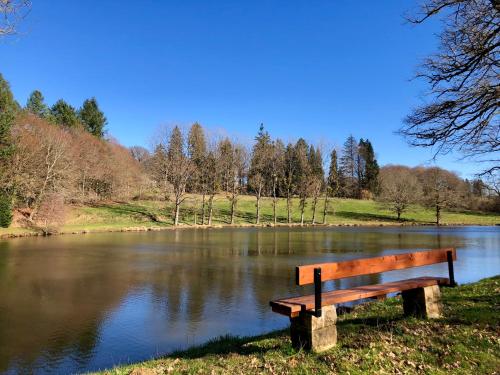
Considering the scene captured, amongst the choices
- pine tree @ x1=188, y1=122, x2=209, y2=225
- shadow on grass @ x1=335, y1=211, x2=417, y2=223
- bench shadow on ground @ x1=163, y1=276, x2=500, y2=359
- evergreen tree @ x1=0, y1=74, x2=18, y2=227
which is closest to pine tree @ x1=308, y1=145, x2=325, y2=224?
shadow on grass @ x1=335, y1=211, x2=417, y2=223

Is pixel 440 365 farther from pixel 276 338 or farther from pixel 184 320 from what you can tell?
pixel 184 320

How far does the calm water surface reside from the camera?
7375 mm

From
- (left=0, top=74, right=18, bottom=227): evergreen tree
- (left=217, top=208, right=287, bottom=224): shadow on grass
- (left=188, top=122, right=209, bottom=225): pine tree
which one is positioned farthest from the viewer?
(left=217, top=208, right=287, bottom=224): shadow on grass

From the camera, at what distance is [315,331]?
5.39 metres

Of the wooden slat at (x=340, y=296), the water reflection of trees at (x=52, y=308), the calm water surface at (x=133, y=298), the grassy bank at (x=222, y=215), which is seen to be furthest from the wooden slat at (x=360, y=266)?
the grassy bank at (x=222, y=215)

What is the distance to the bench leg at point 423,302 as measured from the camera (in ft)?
22.0

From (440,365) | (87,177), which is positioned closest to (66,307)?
(440,365)

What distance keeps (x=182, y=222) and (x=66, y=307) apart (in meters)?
37.0

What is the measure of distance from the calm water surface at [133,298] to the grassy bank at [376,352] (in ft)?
5.70

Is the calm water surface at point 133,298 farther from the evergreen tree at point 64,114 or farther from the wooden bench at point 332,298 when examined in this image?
the evergreen tree at point 64,114

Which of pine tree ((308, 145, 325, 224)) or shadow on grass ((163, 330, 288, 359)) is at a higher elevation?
pine tree ((308, 145, 325, 224))

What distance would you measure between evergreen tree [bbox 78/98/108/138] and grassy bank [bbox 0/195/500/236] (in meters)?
24.9

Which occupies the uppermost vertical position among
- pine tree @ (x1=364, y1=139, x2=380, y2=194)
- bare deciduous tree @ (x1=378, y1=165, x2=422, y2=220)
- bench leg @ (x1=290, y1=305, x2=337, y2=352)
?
pine tree @ (x1=364, y1=139, x2=380, y2=194)

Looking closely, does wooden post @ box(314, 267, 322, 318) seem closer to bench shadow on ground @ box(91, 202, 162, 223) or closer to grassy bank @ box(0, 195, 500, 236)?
grassy bank @ box(0, 195, 500, 236)
